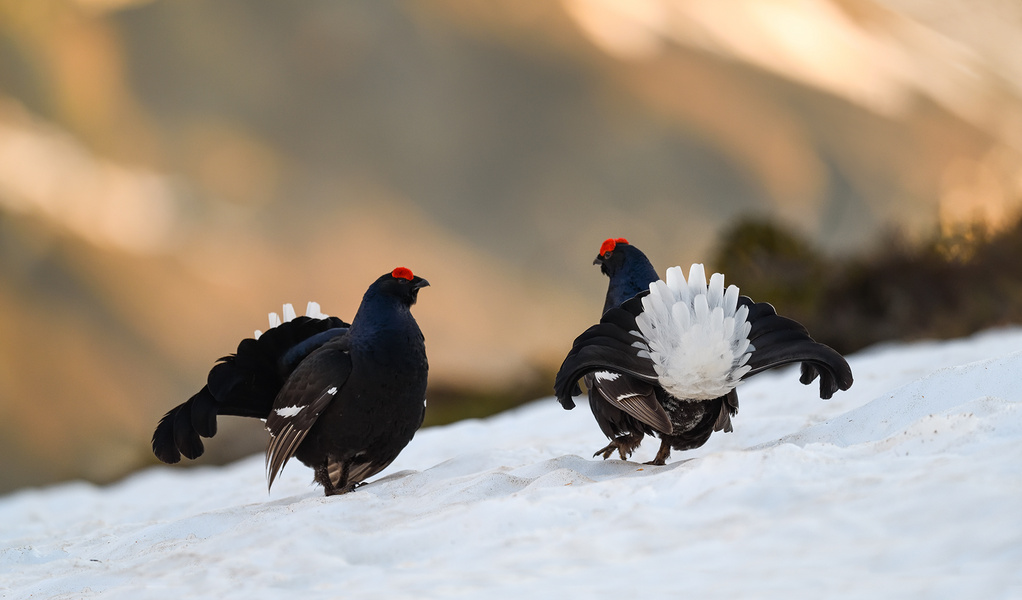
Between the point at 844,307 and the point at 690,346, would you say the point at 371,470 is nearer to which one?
the point at 690,346

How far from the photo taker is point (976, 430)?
265 centimetres

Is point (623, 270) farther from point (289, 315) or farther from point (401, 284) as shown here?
point (289, 315)

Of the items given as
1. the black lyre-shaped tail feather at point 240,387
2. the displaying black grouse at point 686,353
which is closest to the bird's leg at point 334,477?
the black lyre-shaped tail feather at point 240,387

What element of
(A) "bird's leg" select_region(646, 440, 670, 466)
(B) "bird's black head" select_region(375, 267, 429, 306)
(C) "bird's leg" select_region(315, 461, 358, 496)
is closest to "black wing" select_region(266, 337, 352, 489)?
(C) "bird's leg" select_region(315, 461, 358, 496)

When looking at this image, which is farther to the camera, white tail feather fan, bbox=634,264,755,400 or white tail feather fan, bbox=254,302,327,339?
white tail feather fan, bbox=254,302,327,339

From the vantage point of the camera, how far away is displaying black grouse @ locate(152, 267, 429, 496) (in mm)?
3609

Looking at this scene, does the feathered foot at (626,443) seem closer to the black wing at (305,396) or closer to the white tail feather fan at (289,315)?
the black wing at (305,396)

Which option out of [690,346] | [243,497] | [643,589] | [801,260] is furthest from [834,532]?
[801,260]

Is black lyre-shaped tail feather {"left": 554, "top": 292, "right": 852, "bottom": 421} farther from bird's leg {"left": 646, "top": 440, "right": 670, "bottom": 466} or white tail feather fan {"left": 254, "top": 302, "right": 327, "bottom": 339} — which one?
white tail feather fan {"left": 254, "top": 302, "right": 327, "bottom": 339}

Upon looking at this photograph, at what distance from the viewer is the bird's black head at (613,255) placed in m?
3.92

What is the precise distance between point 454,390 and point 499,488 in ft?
28.6

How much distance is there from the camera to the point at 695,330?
10.0 ft

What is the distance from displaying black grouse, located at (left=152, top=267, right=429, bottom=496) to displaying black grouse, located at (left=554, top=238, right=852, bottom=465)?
77cm

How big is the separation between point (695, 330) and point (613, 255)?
971 mm
